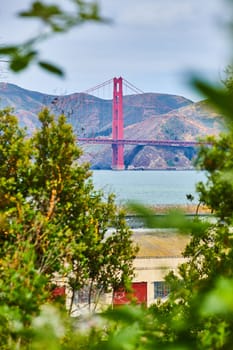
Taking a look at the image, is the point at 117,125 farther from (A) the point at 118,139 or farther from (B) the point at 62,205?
(B) the point at 62,205

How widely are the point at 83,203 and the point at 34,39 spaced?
3.61 metres

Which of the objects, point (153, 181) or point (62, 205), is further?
point (153, 181)

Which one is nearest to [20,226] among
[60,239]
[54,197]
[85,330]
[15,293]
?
[60,239]

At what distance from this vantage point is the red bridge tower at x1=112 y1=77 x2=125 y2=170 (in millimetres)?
15516

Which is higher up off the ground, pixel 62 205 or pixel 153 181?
pixel 153 181

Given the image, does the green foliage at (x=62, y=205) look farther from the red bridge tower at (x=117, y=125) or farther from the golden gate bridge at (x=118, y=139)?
the red bridge tower at (x=117, y=125)

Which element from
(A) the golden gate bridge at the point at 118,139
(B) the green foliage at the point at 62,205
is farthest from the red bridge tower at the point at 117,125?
(B) the green foliage at the point at 62,205

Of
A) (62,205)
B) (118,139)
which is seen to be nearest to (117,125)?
(118,139)

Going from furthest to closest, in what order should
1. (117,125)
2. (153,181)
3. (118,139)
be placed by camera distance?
(153,181) < (117,125) < (118,139)

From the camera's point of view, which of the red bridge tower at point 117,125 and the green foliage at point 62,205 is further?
the red bridge tower at point 117,125

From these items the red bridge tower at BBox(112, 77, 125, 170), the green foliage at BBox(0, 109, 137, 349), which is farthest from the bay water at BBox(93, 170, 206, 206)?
the green foliage at BBox(0, 109, 137, 349)

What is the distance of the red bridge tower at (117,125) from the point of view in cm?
1552

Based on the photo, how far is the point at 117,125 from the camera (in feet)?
63.1

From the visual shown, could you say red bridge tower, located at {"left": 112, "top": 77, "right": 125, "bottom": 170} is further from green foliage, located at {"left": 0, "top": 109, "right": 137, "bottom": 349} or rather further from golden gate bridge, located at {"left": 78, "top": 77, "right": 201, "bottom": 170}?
green foliage, located at {"left": 0, "top": 109, "right": 137, "bottom": 349}
